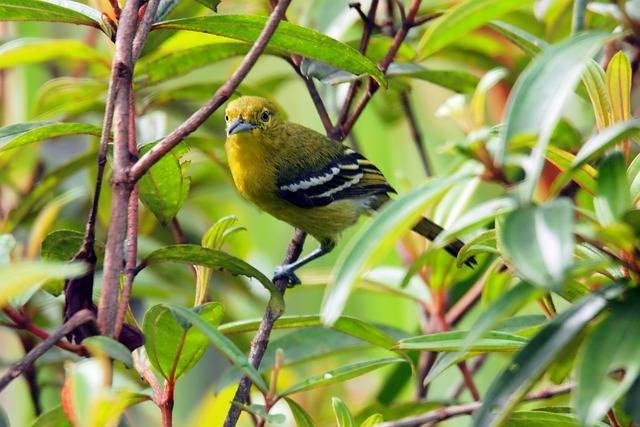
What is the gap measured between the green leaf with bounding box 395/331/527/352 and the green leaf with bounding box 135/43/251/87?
981 millimetres

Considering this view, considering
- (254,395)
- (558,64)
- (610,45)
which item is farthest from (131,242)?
(610,45)

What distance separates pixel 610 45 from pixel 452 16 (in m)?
0.86

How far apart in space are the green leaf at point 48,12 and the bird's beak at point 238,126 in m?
1.57

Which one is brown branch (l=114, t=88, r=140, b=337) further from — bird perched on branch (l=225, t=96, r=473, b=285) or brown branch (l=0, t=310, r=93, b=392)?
bird perched on branch (l=225, t=96, r=473, b=285)

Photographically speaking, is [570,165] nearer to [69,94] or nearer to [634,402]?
[634,402]

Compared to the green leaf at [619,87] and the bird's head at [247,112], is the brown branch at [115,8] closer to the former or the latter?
the green leaf at [619,87]

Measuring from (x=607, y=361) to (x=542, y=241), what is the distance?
0.22 m

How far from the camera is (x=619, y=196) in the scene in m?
1.27

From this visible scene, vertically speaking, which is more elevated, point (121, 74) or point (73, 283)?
point (121, 74)

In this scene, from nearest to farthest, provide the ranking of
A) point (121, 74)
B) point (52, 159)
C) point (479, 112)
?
1. point (121, 74)
2. point (479, 112)
3. point (52, 159)

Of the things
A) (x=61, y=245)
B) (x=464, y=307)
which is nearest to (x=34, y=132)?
(x=61, y=245)

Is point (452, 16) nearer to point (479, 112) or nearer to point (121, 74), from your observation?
point (479, 112)

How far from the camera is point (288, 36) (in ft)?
5.88

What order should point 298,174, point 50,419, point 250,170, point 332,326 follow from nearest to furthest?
point 50,419
point 332,326
point 250,170
point 298,174
